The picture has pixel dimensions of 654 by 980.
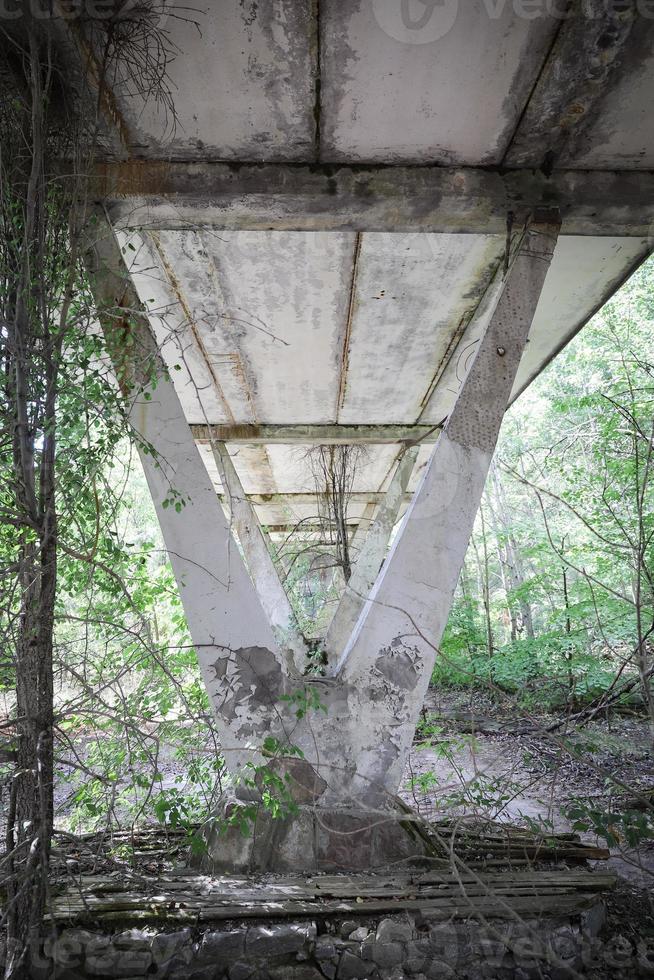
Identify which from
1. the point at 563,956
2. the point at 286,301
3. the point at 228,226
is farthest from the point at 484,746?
the point at 228,226

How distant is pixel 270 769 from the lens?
3617 mm

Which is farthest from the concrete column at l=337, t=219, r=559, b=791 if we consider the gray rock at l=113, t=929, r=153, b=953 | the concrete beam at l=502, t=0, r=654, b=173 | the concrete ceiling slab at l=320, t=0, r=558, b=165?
the gray rock at l=113, t=929, r=153, b=953

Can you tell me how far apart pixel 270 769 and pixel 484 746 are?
4.67 metres

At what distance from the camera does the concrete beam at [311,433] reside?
8.08 metres

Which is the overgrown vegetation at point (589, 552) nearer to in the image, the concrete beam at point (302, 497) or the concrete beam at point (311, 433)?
the concrete beam at point (311, 433)

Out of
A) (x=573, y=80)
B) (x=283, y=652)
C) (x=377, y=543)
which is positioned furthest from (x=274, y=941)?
(x=377, y=543)

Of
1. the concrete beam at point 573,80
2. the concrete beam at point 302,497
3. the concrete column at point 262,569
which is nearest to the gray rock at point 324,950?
the concrete beam at point 573,80

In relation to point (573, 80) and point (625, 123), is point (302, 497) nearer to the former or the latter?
point (625, 123)

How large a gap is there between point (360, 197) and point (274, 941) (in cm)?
399

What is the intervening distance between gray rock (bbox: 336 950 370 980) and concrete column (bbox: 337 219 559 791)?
3.16 ft

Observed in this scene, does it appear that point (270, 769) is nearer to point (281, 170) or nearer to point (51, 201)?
point (51, 201)

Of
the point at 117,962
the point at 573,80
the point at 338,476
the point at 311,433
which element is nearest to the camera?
the point at 117,962

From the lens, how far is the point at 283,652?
4.03 m

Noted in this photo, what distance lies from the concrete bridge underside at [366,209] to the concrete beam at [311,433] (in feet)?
10.5
